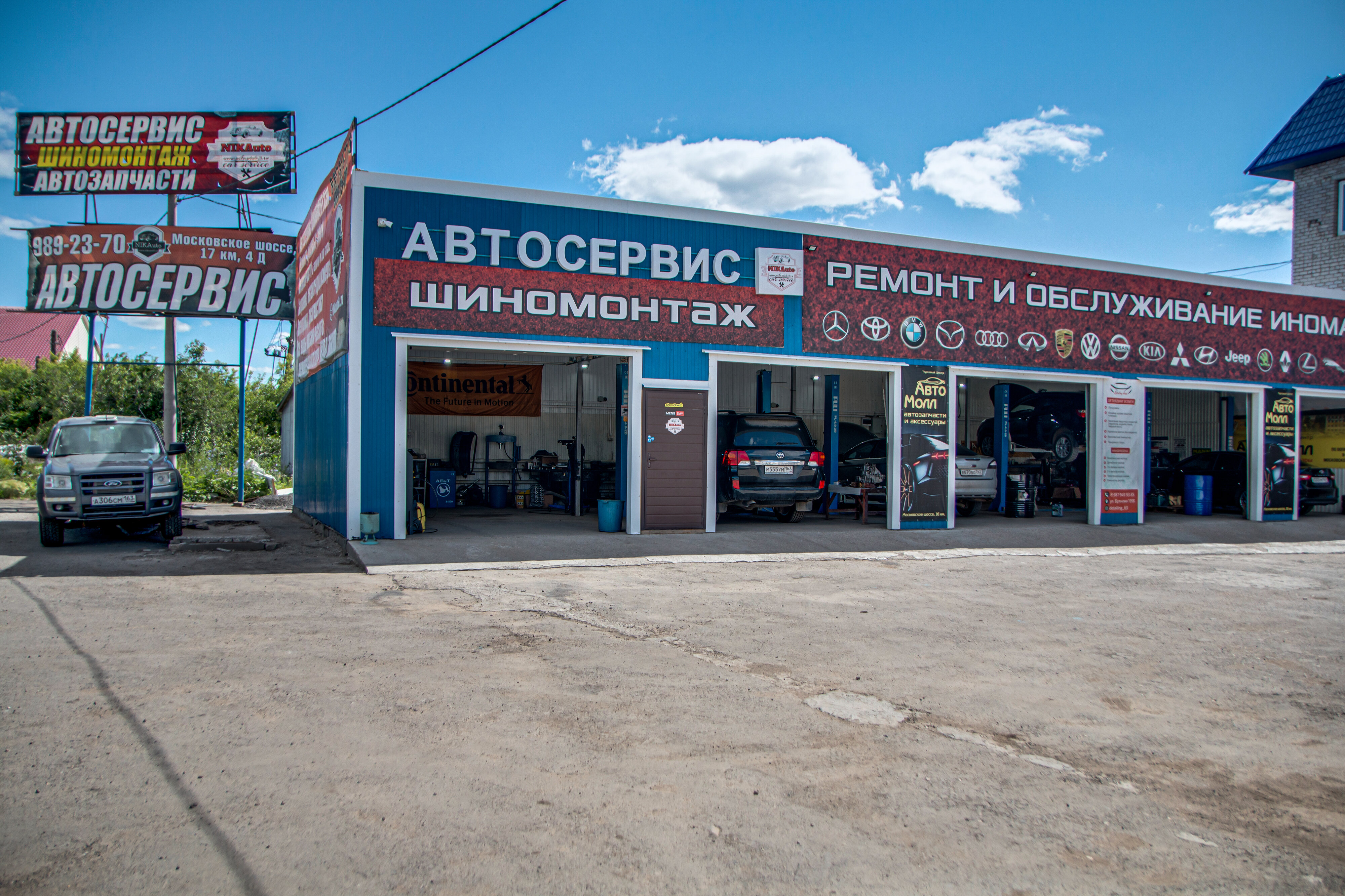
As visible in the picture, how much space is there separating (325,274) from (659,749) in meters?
11.7

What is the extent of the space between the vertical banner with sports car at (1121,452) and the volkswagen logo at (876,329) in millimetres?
4647

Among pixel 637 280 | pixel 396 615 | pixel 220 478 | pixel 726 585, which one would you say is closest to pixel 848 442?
pixel 637 280

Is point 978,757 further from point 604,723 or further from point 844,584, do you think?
point 844,584

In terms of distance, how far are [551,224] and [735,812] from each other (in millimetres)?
10087

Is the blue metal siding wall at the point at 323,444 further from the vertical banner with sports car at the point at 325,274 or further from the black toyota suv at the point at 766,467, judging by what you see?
the black toyota suv at the point at 766,467

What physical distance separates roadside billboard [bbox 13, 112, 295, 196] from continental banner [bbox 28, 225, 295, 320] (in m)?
1.44

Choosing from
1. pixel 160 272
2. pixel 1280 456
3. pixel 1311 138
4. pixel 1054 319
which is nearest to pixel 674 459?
pixel 1054 319

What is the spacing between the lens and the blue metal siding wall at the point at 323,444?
1143 cm

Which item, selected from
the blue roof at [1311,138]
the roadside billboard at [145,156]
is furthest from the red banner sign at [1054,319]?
the roadside billboard at [145,156]

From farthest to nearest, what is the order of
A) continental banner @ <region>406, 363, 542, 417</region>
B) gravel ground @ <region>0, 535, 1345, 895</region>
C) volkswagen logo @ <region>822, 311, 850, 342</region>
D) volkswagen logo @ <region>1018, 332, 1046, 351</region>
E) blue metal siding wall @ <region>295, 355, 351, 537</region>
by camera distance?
continental banner @ <region>406, 363, 542, 417</region> → volkswagen logo @ <region>1018, 332, 1046, 351</region> → volkswagen logo @ <region>822, 311, 850, 342</region> → blue metal siding wall @ <region>295, 355, 351, 537</region> → gravel ground @ <region>0, 535, 1345, 895</region>

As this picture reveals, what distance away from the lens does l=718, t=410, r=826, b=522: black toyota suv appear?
1277 cm

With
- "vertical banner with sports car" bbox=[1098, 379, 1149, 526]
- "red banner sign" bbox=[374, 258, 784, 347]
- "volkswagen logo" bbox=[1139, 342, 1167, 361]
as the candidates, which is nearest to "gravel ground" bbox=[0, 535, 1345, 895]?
"red banner sign" bbox=[374, 258, 784, 347]

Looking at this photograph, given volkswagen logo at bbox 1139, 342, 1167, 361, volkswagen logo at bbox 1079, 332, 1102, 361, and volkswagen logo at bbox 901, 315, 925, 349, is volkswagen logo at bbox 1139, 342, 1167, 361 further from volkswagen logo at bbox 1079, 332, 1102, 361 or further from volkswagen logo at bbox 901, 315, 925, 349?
volkswagen logo at bbox 901, 315, 925, 349

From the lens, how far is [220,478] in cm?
2014
